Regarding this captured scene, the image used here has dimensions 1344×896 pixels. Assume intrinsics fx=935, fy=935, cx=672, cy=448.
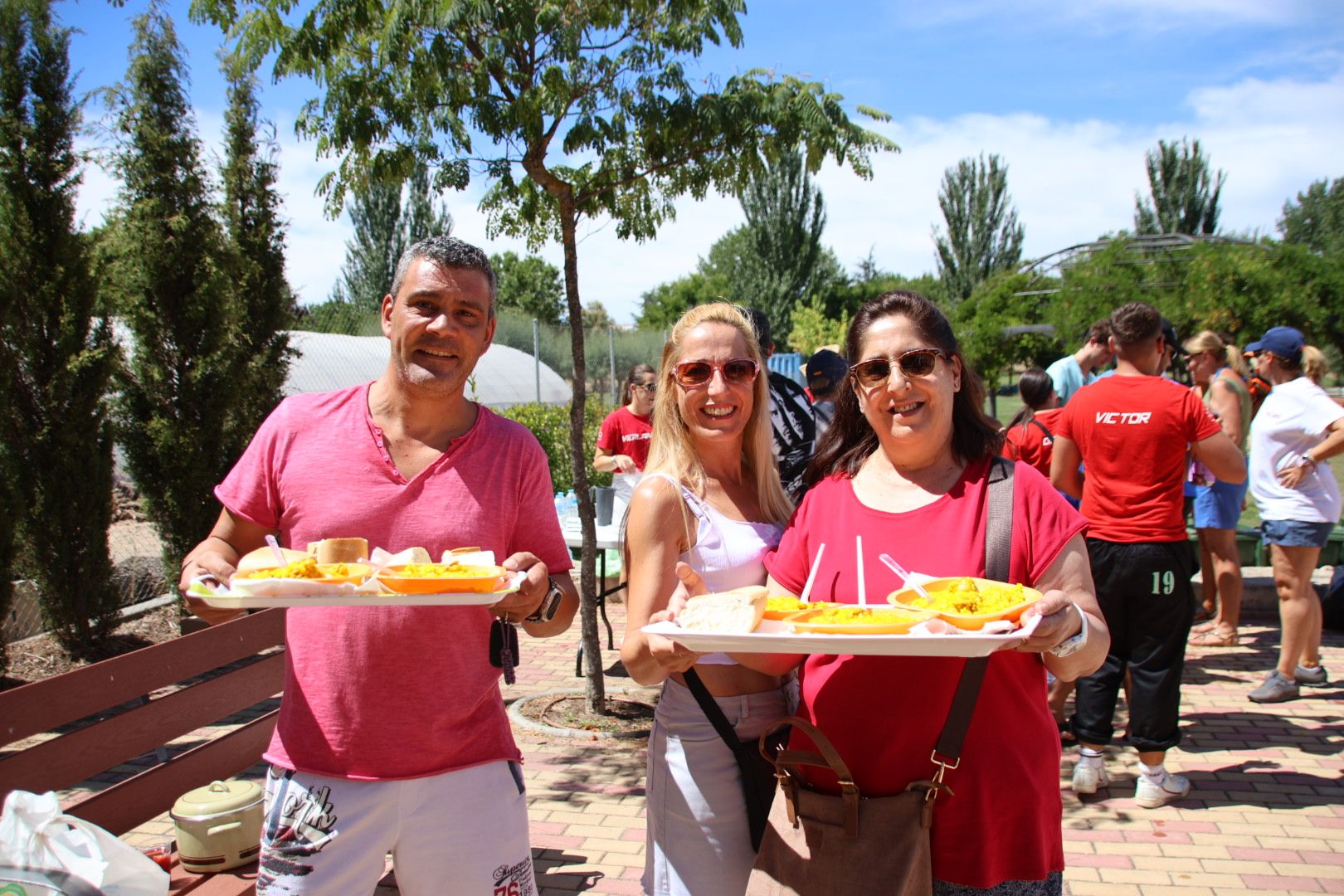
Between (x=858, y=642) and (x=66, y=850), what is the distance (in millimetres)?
1979

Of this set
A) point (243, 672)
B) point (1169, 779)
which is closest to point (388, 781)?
point (243, 672)

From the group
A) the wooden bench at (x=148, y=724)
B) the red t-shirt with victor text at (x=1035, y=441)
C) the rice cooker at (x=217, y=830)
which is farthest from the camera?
the red t-shirt with victor text at (x=1035, y=441)

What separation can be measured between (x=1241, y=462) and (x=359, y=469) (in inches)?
184

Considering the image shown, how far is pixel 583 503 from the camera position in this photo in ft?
20.6

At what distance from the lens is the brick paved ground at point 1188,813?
4.09m

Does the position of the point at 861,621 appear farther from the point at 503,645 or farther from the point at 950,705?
the point at 503,645

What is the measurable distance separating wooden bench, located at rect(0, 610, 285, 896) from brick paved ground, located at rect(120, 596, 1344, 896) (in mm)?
961

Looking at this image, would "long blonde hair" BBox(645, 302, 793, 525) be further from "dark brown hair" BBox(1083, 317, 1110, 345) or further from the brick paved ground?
"dark brown hair" BBox(1083, 317, 1110, 345)

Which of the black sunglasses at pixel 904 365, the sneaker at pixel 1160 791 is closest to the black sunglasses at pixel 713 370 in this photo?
the black sunglasses at pixel 904 365

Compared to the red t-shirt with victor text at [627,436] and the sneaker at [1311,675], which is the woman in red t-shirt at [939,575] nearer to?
the red t-shirt with victor text at [627,436]

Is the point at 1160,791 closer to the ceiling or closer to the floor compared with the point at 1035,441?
closer to the floor

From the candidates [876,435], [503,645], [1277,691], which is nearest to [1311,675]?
[1277,691]

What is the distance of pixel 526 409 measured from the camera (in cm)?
1462

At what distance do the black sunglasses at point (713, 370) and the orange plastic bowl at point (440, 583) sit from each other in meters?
0.82
